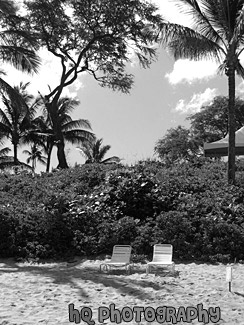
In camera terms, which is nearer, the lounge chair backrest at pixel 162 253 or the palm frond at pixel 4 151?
the lounge chair backrest at pixel 162 253

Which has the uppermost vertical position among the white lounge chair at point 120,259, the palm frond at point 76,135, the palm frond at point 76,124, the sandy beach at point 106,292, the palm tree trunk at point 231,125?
the palm frond at point 76,124

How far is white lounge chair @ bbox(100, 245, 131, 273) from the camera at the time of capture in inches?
354

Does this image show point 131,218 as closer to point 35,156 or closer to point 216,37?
point 216,37

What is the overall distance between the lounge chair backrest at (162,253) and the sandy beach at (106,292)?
321mm

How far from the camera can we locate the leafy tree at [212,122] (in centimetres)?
4144

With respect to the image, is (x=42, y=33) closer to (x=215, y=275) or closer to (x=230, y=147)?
(x=230, y=147)

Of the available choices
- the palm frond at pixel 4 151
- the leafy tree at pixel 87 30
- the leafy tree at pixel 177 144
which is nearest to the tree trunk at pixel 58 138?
the leafy tree at pixel 87 30

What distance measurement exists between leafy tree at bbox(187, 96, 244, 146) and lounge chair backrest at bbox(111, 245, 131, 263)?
3263 centimetres

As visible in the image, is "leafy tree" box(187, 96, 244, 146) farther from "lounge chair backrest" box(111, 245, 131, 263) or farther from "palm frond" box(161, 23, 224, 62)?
"lounge chair backrest" box(111, 245, 131, 263)

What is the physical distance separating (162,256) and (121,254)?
92cm

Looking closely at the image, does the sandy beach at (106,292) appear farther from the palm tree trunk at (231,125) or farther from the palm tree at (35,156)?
the palm tree at (35,156)

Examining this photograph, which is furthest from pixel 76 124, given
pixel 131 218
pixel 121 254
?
pixel 121 254

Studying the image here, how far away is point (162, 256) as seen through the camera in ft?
30.1

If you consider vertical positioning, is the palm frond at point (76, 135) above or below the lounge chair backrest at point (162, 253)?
above
